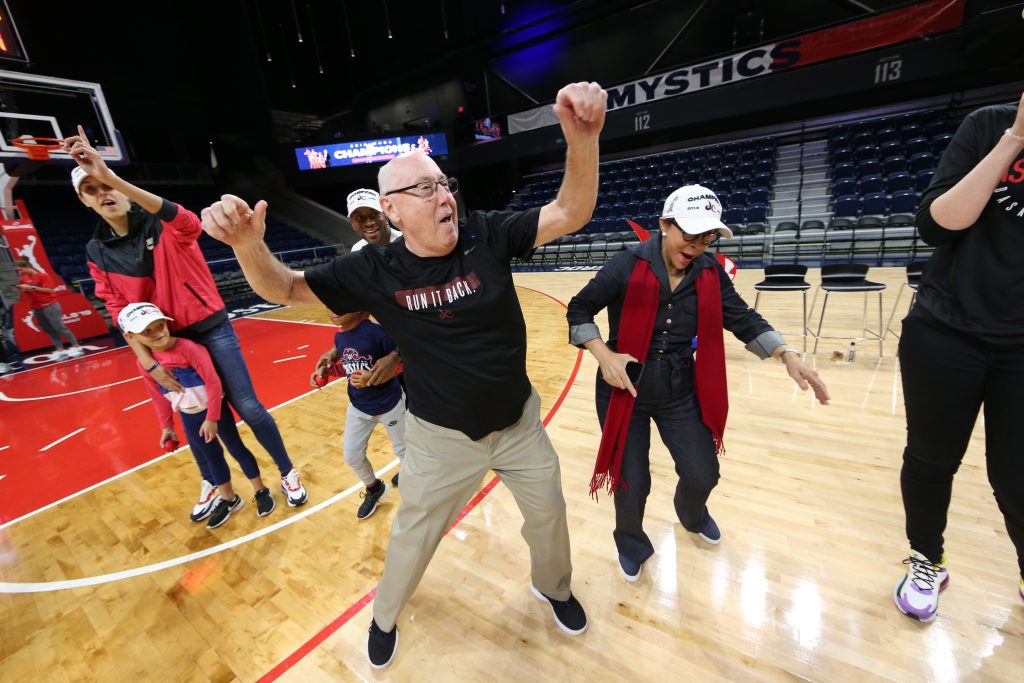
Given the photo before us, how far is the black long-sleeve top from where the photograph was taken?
1.79m

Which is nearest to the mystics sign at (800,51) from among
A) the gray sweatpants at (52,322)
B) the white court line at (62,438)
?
the gray sweatpants at (52,322)

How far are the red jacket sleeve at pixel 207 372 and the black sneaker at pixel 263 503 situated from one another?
2.41 feet

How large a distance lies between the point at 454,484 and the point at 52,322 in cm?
989

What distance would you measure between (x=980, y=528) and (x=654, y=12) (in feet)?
52.5

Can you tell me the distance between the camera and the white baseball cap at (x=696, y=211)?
1567 millimetres

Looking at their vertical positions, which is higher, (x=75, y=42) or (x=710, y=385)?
(x=75, y=42)

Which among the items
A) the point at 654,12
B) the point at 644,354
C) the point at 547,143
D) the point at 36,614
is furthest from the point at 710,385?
the point at 654,12

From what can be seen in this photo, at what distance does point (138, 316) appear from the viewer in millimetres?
2207

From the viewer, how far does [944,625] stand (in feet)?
5.69

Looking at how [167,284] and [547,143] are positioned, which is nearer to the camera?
[167,284]

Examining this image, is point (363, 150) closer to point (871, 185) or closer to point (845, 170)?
point (845, 170)

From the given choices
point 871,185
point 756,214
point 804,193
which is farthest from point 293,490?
point 804,193

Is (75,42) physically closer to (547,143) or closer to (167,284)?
(547,143)

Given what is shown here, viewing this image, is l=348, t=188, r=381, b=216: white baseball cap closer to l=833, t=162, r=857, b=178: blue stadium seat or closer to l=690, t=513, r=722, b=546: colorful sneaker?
l=690, t=513, r=722, b=546: colorful sneaker
